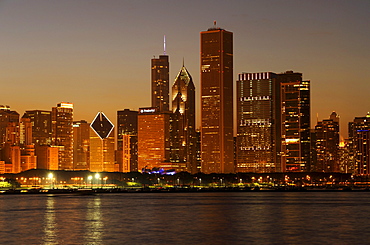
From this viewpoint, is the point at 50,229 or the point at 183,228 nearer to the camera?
the point at 50,229

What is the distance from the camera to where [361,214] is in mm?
122625

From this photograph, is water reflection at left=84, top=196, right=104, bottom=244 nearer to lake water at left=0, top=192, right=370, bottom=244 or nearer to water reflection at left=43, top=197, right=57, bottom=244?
lake water at left=0, top=192, right=370, bottom=244

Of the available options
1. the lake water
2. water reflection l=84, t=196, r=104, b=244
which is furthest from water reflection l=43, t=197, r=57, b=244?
water reflection l=84, t=196, r=104, b=244

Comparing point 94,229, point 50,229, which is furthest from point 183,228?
point 50,229

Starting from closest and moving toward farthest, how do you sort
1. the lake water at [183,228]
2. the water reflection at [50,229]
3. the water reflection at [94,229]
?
the water reflection at [50,229]
the water reflection at [94,229]
the lake water at [183,228]

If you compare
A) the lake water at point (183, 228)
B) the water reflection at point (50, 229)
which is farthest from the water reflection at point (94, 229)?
the water reflection at point (50, 229)

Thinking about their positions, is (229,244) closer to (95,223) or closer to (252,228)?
(252,228)

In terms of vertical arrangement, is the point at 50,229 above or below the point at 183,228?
above

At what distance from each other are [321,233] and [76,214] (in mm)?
48173

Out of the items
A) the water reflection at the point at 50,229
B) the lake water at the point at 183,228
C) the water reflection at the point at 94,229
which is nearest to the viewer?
the water reflection at the point at 50,229

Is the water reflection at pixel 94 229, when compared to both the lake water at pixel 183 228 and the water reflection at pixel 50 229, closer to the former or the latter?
the lake water at pixel 183 228

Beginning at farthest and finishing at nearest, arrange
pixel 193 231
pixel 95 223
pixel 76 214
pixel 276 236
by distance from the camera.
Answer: pixel 76 214 < pixel 95 223 < pixel 193 231 < pixel 276 236

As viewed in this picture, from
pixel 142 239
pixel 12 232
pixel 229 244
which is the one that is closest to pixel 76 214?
pixel 12 232

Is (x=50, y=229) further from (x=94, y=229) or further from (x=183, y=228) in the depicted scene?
(x=183, y=228)
